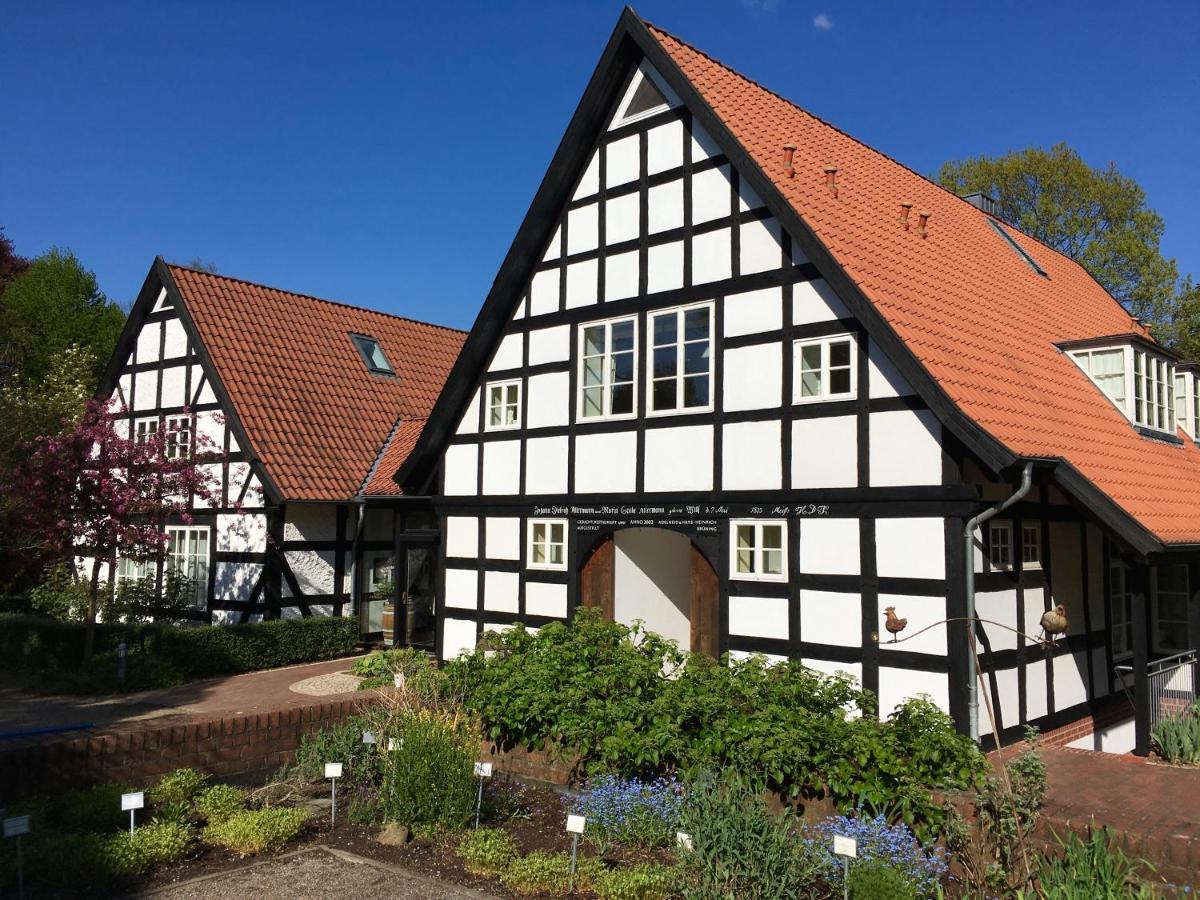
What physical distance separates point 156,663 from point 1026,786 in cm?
1312

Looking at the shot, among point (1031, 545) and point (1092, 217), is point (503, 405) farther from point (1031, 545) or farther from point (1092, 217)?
point (1092, 217)

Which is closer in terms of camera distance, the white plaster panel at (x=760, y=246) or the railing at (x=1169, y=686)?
the railing at (x=1169, y=686)

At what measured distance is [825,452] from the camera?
1070cm

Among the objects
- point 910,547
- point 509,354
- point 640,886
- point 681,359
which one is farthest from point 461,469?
point 640,886

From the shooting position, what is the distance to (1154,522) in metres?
10.2

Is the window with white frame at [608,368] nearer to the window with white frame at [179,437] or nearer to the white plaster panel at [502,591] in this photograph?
the white plaster panel at [502,591]

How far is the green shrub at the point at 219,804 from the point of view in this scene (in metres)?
8.14

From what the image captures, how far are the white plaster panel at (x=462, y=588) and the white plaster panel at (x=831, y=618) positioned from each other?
20.0 ft

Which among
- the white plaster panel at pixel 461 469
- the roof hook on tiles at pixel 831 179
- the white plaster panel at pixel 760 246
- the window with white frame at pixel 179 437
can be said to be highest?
the roof hook on tiles at pixel 831 179

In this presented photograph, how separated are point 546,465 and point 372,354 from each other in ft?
34.3

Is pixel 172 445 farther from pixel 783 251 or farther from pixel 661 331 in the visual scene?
pixel 783 251

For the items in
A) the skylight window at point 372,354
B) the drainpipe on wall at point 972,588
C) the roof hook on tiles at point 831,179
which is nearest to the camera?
the drainpipe on wall at point 972,588

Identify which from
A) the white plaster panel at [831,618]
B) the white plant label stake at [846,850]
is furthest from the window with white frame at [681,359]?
the white plant label stake at [846,850]

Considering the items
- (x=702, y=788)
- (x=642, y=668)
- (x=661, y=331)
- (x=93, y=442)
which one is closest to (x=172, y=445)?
(x=93, y=442)
